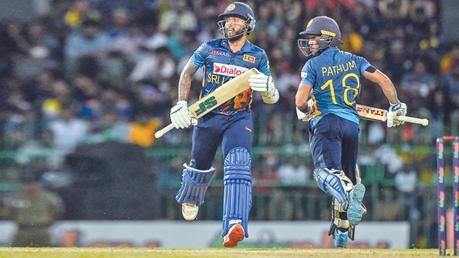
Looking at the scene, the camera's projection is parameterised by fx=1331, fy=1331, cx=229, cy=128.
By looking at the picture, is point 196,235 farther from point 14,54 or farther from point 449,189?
point 14,54

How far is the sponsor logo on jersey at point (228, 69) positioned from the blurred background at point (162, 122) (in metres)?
5.23

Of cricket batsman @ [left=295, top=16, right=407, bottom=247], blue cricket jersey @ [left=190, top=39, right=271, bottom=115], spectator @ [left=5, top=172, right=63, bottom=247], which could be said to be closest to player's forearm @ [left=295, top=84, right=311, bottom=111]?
cricket batsman @ [left=295, top=16, right=407, bottom=247]

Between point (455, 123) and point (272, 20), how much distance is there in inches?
171

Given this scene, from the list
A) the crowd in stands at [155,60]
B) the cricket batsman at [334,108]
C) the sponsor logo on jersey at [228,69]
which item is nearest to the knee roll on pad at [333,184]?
the cricket batsman at [334,108]

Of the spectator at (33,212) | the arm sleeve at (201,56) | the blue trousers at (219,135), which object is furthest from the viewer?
the spectator at (33,212)

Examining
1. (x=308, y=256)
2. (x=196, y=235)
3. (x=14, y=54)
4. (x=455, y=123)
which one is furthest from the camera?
(x=14, y=54)

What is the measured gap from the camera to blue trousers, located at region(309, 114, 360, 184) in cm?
1414

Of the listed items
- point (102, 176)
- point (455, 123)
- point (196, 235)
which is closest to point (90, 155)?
point (102, 176)

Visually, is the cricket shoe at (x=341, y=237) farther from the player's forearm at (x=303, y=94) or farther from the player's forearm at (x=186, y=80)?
the player's forearm at (x=186, y=80)

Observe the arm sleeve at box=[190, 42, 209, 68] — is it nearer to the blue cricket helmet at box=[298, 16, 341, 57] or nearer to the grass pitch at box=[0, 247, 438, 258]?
the blue cricket helmet at box=[298, 16, 341, 57]

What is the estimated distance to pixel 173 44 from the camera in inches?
906

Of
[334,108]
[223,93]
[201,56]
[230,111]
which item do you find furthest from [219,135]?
[334,108]

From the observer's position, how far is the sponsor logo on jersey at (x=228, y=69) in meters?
14.1

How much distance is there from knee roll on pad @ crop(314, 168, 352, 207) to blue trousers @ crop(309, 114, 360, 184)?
9 cm
